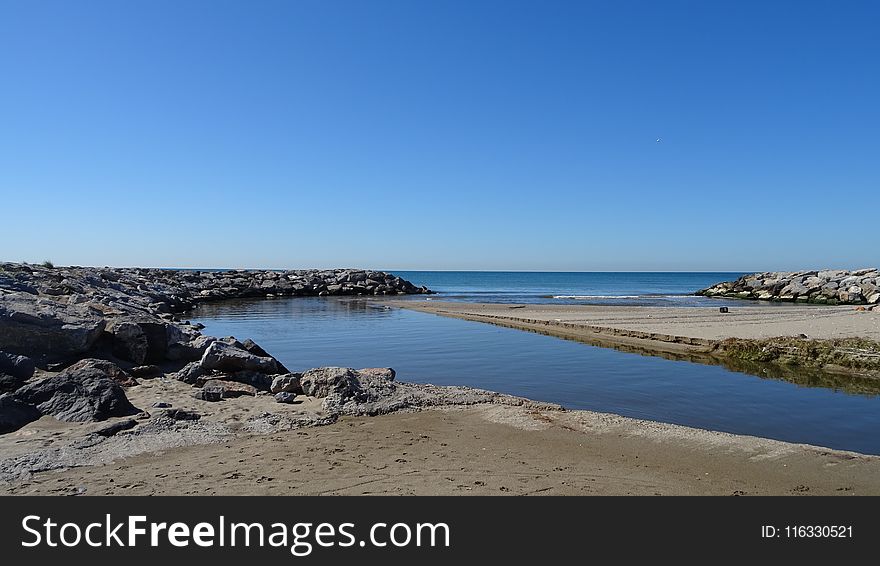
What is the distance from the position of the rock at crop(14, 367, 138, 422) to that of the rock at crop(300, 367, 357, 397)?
2973 mm

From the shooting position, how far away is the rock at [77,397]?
27.5 feet

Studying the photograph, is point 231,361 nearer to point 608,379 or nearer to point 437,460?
point 437,460

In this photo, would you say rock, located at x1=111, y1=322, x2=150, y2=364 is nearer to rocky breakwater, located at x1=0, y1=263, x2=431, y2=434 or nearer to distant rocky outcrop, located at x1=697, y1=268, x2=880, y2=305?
rocky breakwater, located at x1=0, y1=263, x2=431, y2=434

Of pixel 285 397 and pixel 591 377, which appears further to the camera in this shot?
pixel 591 377

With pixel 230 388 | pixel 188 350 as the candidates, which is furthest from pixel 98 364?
pixel 188 350

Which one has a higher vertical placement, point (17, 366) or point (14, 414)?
point (17, 366)

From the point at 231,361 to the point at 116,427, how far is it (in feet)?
12.2

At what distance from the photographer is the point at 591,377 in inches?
552

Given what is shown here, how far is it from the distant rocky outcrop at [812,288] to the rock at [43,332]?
165ft

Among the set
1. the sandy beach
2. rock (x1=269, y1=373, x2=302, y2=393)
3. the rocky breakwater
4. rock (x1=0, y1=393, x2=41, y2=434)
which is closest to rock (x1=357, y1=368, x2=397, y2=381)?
the rocky breakwater

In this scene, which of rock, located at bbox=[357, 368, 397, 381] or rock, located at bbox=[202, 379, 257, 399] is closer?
rock, located at bbox=[202, 379, 257, 399]

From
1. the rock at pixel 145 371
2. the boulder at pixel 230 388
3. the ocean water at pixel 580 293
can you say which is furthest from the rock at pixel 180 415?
the ocean water at pixel 580 293

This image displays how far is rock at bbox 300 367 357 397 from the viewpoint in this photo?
34.2 ft

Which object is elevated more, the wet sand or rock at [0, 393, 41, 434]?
rock at [0, 393, 41, 434]
